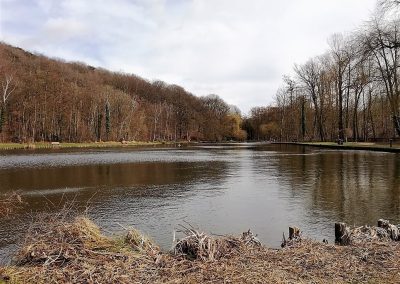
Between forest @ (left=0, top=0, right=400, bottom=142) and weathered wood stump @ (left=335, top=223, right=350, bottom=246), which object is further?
forest @ (left=0, top=0, right=400, bottom=142)

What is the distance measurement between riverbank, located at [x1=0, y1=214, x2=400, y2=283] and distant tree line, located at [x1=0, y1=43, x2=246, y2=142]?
69.4 metres

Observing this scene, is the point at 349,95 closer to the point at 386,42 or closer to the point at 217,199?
the point at 386,42

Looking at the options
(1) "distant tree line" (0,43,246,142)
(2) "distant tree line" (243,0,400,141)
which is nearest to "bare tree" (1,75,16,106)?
(1) "distant tree line" (0,43,246,142)

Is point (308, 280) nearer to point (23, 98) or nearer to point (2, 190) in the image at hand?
point (2, 190)

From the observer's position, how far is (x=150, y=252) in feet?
20.9

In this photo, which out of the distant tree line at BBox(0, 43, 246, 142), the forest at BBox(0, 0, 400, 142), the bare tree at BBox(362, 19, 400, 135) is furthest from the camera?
the distant tree line at BBox(0, 43, 246, 142)

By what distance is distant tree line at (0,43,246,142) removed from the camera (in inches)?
2995

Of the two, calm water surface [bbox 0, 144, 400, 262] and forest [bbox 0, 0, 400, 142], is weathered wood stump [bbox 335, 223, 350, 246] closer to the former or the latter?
calm water surface [bbox 0, 144, 400, 262]

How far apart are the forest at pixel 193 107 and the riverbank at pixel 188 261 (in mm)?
28942

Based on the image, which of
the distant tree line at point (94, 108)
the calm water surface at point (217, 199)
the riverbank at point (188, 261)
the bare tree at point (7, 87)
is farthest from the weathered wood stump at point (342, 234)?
the bare tree at point (7, 87)

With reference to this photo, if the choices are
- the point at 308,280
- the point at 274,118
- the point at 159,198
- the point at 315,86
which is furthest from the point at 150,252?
the point at 274,118

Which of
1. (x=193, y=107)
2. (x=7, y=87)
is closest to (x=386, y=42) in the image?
(x=7, y=87)

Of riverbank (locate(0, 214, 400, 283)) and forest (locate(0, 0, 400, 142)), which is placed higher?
forest (locate(0, 0, 400, 142))

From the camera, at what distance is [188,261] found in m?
6.02
